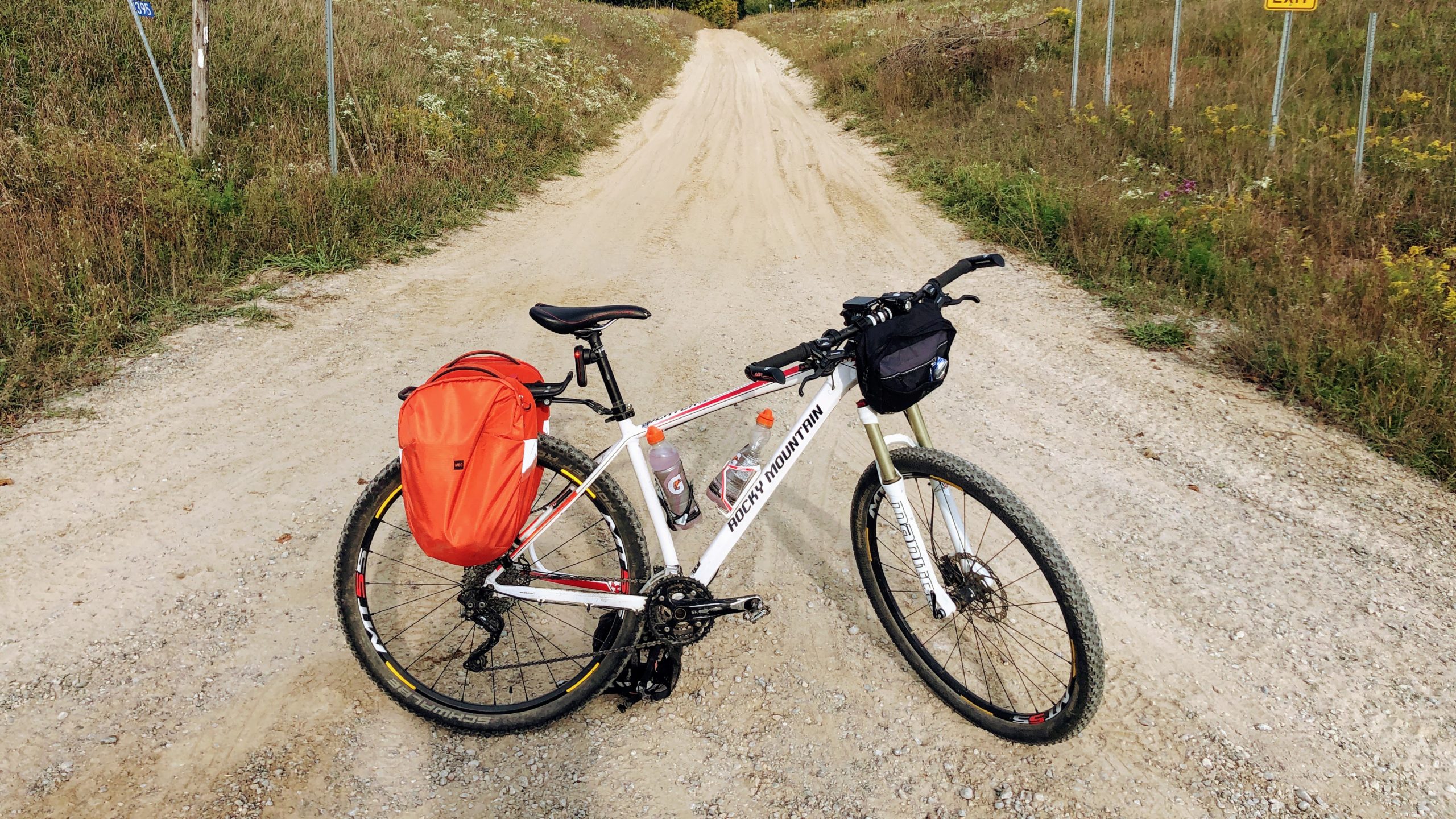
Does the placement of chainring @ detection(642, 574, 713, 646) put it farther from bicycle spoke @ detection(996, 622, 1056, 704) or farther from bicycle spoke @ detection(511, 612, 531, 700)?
bicycle spoke @ detection(996, 622, 1056, 704)

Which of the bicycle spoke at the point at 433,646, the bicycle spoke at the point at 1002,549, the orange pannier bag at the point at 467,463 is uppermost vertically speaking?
the orange pannier bag at the point at 467,463

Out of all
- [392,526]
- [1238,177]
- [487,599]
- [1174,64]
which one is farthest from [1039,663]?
[1174,64]

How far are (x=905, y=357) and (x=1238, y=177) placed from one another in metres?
8.19

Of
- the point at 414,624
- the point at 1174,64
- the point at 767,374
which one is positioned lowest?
the point at 414,624

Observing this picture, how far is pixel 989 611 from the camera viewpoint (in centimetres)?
291

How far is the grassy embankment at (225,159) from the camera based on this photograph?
5.84 metres

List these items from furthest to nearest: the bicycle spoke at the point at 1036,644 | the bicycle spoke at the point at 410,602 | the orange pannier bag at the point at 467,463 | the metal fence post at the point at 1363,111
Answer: the metal fence post at the point at 1363,111, the bicycle spoke at the point at 410,602, the bicycle spoke at the point at 1036,644, the orange pannier bag at the point at 467,463

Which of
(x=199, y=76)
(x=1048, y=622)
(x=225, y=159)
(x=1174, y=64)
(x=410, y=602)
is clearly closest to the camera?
(x=1048, y=622)

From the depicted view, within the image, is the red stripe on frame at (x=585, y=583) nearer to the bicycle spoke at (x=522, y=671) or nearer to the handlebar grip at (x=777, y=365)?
the bicycle spoke at (x=522, y=671)

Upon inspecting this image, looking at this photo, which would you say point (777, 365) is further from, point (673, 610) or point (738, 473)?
point (673, 610)

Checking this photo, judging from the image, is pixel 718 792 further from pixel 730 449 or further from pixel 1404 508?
pixel 1404 508

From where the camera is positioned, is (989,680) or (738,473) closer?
(738,473)

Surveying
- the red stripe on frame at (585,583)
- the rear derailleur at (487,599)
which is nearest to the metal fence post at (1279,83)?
the red stripe on frame at (585,583)

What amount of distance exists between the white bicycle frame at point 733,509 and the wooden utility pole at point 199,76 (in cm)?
780
